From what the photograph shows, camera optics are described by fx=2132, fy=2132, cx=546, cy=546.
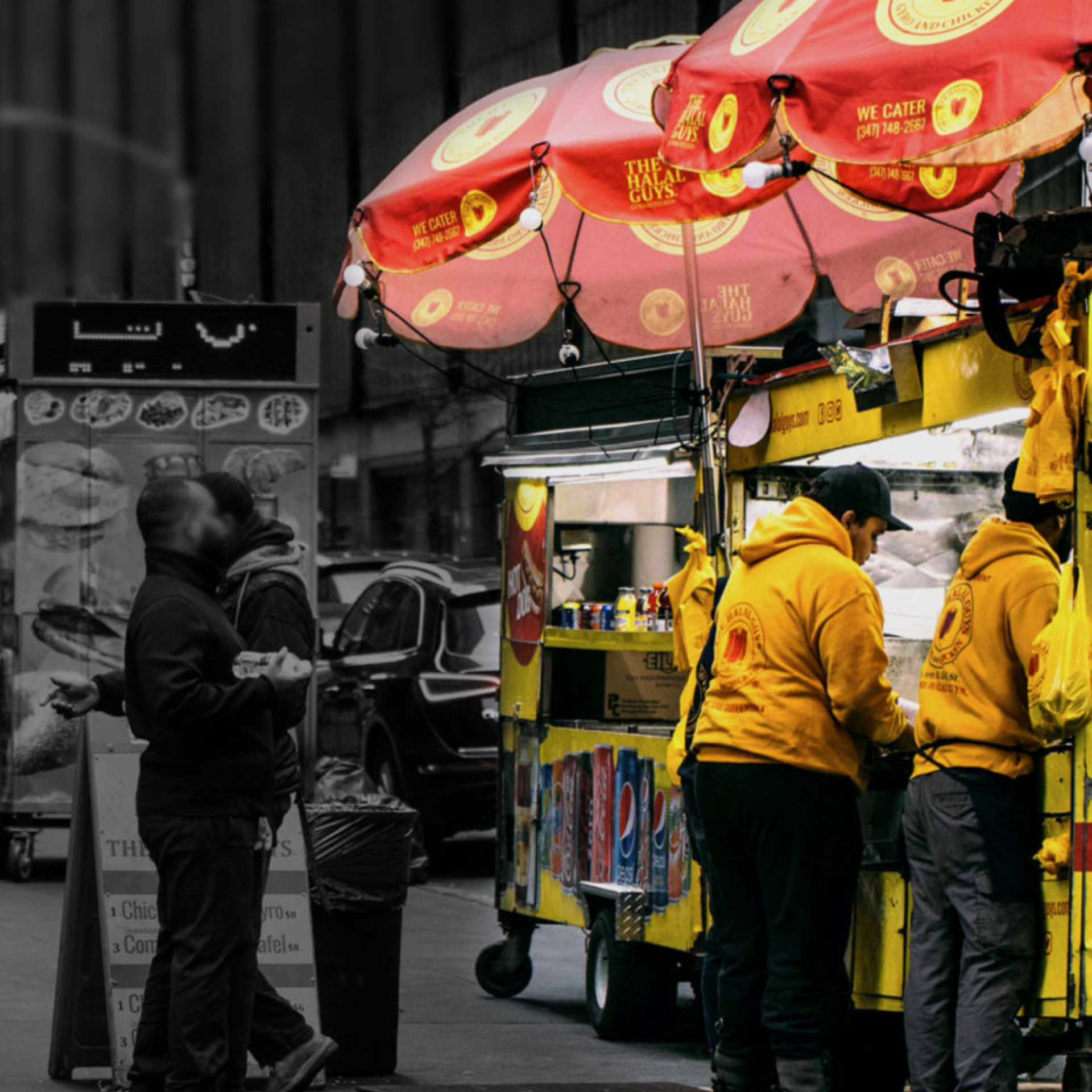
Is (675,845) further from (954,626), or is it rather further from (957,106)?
(957,106)

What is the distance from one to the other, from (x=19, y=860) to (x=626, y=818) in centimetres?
687

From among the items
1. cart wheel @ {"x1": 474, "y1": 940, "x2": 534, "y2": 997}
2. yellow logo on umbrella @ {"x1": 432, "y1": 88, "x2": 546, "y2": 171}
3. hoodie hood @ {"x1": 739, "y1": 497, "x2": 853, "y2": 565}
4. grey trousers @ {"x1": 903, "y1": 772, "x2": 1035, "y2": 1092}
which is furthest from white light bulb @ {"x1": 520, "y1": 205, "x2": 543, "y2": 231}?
cart wheel @ {"x1": 474, "y1": 940, "x2": 534, "y2": 997}

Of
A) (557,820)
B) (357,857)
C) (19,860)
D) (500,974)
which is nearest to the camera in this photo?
(357,857)

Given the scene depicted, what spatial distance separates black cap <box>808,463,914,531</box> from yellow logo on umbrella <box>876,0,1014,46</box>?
50.2 inches

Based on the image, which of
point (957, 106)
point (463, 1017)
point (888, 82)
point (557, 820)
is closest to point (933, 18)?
point (888, 82)

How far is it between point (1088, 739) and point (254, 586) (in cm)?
250

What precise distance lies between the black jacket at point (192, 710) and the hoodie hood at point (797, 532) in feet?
4.68

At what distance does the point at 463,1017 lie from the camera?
28.7ft

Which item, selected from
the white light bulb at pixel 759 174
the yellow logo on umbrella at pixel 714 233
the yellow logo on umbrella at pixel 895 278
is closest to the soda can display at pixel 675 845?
the yellow logo on umbrella at pixel 895 278

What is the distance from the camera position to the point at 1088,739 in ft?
17.3

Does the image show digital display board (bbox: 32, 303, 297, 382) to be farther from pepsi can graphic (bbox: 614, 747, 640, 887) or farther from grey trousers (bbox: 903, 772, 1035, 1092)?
grey trousers (bbox: 903, 772, 1035, 1092)

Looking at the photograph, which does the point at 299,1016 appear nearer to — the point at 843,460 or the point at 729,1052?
the point at 729,1052

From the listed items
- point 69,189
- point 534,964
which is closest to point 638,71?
point 534,964

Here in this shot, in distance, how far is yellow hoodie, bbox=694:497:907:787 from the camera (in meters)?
5.69
